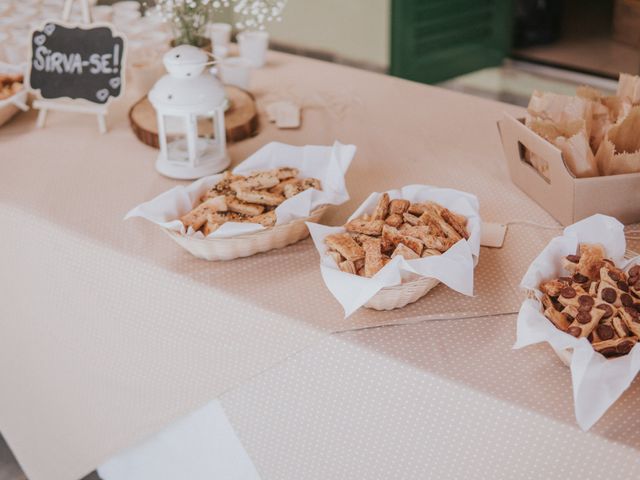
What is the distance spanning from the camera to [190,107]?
147 centimetres

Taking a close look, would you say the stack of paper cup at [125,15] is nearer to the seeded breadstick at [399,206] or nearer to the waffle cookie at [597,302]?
the seeded breadstick at [399,206]

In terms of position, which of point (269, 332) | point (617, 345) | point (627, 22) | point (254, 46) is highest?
point (254, 46)

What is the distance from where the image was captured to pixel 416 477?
108cm

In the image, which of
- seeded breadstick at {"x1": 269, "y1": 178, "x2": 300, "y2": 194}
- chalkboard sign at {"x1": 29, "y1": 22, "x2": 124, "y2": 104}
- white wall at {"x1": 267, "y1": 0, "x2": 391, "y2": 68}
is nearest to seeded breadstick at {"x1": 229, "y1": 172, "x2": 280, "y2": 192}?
seeded breadstick at {"x1": 269, "y1": 178, "x2": 300, "y2": 194}

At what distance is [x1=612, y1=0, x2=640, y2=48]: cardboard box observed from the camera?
5.05m

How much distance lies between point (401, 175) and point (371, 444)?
664 millimetres

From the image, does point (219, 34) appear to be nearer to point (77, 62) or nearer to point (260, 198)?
point (77, 62)

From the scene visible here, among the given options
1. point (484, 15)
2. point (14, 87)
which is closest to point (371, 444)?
point (14, 87)

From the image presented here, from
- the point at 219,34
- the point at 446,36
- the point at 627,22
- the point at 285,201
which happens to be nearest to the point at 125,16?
the point at 219,34

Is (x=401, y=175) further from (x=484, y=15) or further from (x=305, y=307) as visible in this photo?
(x=484, y=15)

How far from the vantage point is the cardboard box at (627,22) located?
5.05 metres

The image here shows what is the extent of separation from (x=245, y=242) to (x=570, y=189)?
1.89 ft

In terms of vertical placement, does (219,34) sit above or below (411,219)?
above

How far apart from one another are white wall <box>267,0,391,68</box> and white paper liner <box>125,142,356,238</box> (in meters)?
2.92
